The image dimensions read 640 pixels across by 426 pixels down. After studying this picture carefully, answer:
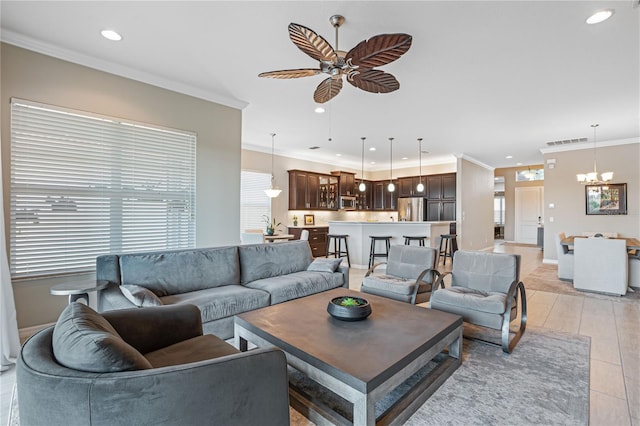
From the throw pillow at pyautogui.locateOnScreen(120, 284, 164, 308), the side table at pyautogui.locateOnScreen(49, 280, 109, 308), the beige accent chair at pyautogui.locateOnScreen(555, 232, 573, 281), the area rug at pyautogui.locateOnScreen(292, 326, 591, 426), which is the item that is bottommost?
the area rug at pyautogui.locateOnScreen(292, 326, 591, 426)

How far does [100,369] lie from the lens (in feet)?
3.40

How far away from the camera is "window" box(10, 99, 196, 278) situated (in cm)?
298

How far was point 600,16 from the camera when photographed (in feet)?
8.14

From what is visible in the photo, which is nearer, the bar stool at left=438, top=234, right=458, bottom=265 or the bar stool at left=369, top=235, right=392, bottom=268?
the bar stool at left=369, top=235, right=392, bottom=268

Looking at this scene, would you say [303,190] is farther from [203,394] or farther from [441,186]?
[203,394]

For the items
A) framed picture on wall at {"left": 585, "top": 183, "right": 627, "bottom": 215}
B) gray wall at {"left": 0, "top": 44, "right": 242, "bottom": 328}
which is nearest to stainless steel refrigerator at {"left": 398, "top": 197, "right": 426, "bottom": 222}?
framed picture on wall at {"left": 585, "top": 183, "right": 627, "bottom": 215}

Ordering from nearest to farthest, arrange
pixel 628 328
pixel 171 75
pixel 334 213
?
pixel 628 328
pixel 171 75
pixel 334 213

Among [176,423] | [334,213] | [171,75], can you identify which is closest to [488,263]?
[176,423]

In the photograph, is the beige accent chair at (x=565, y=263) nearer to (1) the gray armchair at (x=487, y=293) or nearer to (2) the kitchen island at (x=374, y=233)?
(2) the kitchen island at (x=374, y=233)

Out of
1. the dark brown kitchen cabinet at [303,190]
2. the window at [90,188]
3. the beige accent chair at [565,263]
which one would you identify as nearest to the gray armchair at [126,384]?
the window at [90,188]

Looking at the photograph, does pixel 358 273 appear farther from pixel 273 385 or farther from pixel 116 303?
pixel 273 385

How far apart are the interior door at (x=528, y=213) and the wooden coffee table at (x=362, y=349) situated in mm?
10834

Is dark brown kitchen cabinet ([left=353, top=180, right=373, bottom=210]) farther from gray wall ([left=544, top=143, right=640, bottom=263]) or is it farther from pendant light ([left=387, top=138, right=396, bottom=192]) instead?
gray wall ([left=544, top=143, right=640, bottom=263])

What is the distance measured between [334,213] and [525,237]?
7.44m
